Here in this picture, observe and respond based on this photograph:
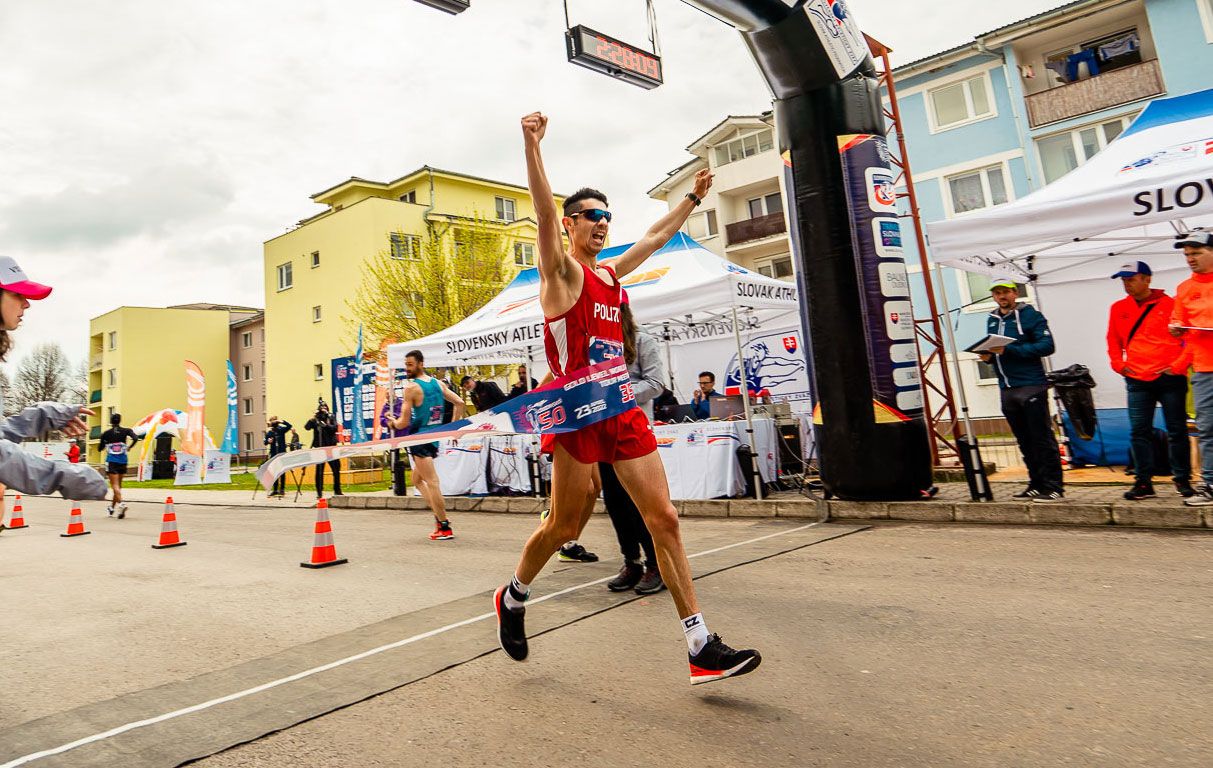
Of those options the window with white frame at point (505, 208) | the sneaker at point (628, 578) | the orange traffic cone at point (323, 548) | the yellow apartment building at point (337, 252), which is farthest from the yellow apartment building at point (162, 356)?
the sneaker at point (628, 578)

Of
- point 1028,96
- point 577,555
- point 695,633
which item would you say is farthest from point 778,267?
point 695,633

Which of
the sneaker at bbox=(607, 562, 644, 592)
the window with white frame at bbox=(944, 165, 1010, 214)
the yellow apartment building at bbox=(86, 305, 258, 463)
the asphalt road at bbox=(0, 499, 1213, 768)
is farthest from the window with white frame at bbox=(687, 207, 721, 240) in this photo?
the sneaker at bbox=(607, 562, 644, 592)

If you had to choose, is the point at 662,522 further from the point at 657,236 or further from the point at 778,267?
the point at 778,267

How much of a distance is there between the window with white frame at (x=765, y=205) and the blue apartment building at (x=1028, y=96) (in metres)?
9.93

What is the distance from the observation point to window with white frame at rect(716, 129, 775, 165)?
36.7m

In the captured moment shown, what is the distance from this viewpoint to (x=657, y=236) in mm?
3992

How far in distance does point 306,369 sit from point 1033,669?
131ft

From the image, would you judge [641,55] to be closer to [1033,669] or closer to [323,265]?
[1033,669]

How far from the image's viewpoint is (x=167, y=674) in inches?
143

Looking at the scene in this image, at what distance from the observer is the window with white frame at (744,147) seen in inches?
1443

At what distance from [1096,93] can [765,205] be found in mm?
15924

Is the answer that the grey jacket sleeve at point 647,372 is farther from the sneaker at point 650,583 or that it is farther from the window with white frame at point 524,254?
the window with white frame at point 524,254

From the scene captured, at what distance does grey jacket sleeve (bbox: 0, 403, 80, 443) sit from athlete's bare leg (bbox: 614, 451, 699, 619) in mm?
2329

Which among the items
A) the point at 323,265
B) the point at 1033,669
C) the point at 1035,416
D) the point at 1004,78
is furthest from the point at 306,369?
the point at 1033,669
